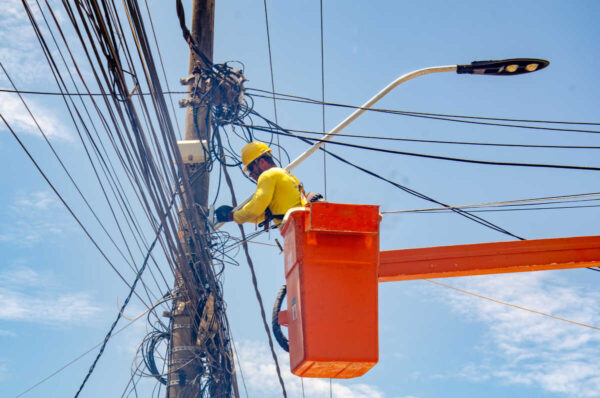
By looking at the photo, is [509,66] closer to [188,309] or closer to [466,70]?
[466,70]

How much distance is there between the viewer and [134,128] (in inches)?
167

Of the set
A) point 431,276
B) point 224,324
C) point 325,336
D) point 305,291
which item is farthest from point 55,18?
point 224,324

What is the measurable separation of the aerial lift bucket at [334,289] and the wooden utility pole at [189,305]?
2.29 m

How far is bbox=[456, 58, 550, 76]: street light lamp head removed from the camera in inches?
220

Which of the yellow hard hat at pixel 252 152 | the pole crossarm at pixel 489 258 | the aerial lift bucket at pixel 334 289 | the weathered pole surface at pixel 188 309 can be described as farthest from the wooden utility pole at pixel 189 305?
the aerial lift bucket at pixel 334 289

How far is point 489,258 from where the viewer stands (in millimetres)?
4336

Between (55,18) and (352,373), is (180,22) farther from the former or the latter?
(352,373)

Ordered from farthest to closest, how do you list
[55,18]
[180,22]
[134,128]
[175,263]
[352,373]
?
[180,22] → [175,263] → [134,128] → [55,18] → [352,373]

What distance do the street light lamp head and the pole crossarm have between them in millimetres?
1942

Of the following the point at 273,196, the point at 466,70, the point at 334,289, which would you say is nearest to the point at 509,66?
the point at 466,70

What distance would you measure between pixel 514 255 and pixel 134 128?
2.91m

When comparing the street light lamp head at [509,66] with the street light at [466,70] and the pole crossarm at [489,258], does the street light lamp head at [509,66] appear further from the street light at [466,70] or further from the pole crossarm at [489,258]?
the pole crossarm at [489,258]

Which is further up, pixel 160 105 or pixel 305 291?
pixel 160 105

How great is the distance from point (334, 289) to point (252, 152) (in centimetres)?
328
